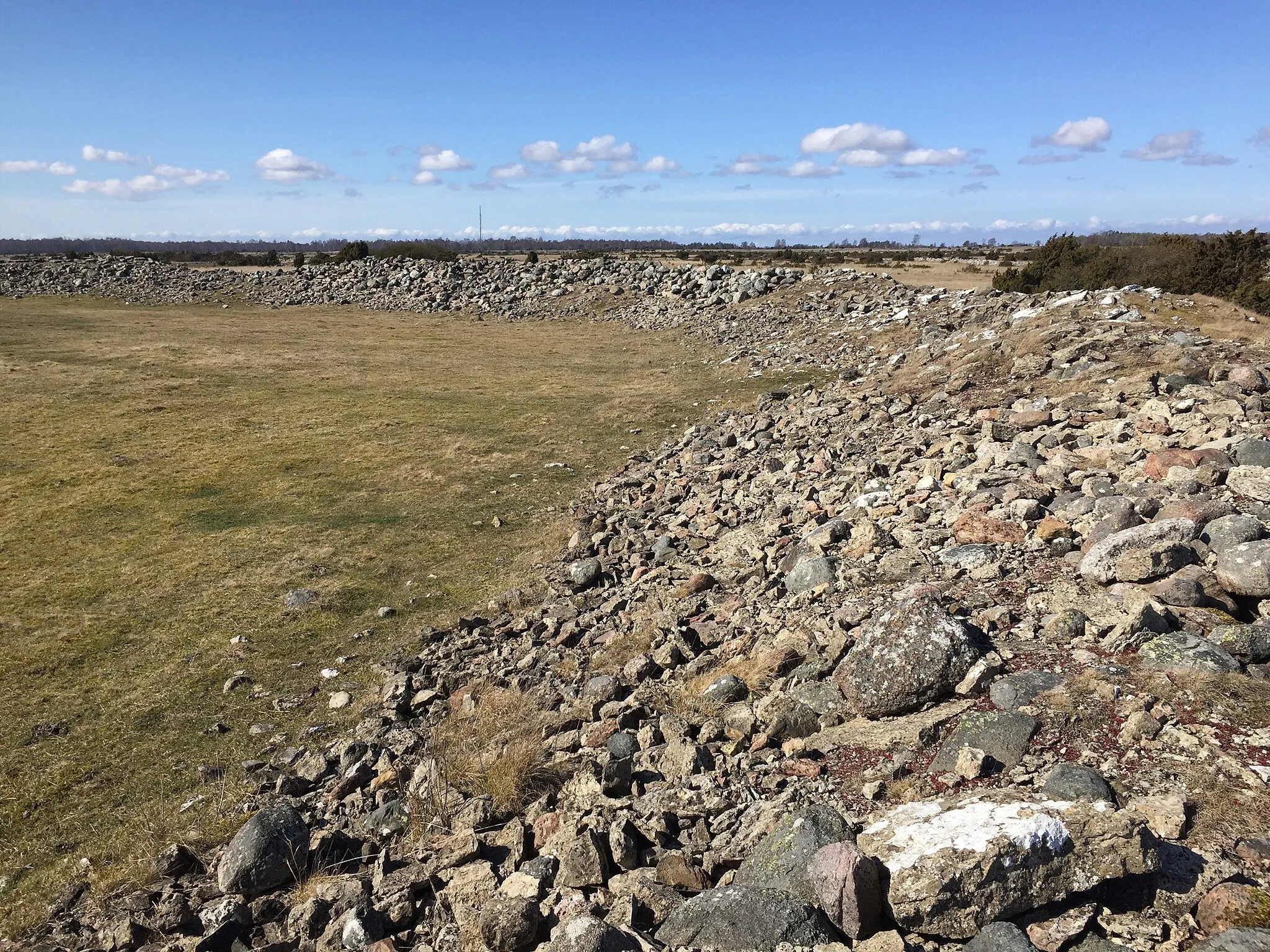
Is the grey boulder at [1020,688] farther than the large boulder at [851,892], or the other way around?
the grey boulder at [1020,688]

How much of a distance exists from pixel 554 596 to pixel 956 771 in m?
6.13

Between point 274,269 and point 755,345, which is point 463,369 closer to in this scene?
point 755,345

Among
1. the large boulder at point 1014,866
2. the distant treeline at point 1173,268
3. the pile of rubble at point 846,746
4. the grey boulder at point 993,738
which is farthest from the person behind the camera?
the distant treeline at point 1173,268

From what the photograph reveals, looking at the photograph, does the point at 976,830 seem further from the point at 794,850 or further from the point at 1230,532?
the point at 1230,532

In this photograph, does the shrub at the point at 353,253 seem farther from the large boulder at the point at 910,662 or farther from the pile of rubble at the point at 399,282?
the large boulder at the point at 910,662

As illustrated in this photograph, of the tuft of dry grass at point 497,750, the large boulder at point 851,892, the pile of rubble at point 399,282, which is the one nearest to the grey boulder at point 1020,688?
the large boulder at point 851,892

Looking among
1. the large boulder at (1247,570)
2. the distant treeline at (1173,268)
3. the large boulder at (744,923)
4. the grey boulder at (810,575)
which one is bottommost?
the large boulder at (744,923)

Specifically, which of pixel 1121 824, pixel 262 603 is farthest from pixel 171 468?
pixel 1121 824

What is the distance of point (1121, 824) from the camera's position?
3.36 metres

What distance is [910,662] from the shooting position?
532 cm

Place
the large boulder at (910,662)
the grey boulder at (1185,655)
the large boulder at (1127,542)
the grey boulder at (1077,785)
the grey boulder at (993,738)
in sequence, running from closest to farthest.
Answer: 1. the grey boulder at (1077,785)
2. the grey boulder at (993,738)
3. the grey boulder at (1185,655)
4. the large boulder at (910,662)
5. the large boulder at (1127,542)

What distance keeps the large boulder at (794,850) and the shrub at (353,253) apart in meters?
64.2

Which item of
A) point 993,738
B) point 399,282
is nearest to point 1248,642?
point 993,738

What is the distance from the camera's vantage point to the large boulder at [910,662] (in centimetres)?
524
